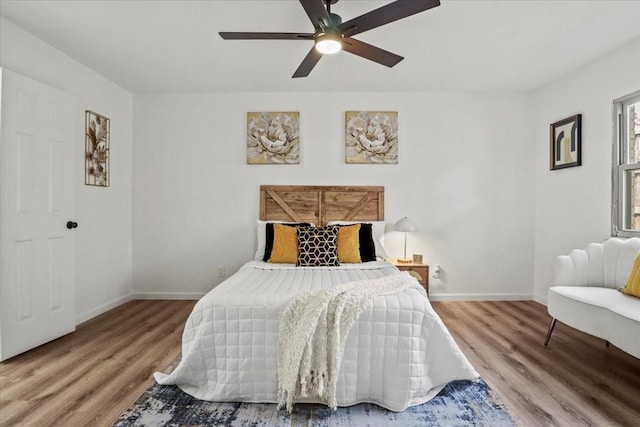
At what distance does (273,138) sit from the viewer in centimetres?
447

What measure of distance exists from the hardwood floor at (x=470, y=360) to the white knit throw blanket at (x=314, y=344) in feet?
3.14

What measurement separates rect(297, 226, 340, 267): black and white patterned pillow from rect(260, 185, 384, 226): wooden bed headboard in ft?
2.30

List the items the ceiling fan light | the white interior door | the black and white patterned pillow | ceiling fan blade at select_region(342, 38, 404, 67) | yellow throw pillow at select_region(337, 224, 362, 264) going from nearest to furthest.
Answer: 1. the ceiling fan light
2. ceiling fan blade at select_region(342, 38, 404, 67)
3. the white interior door
4. the black and white patterned pillow
5. yellow throw pillow at select_region(337, 224, 362, 264)

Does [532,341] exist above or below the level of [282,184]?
below

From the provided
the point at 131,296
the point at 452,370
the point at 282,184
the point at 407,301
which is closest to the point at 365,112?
the point at 282,184

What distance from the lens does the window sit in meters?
3.17

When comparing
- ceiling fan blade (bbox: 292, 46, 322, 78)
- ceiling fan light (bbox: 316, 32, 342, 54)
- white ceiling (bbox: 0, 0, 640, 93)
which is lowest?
ceiling fan light (bbox: 316, 32, 342, 54)

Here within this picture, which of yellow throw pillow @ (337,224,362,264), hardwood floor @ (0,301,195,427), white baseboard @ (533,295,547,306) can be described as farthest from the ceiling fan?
white baseboard @ (533,295,547,306)

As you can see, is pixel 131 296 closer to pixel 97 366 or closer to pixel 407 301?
pixel 97 366

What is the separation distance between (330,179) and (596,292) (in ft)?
9.20

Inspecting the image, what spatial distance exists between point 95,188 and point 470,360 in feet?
12.9

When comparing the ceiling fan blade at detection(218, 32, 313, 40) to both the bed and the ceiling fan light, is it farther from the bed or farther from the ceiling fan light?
the bed

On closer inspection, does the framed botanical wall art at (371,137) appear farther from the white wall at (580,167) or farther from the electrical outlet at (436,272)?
the white wall at (580,167)

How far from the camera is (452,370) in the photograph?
2176mm
